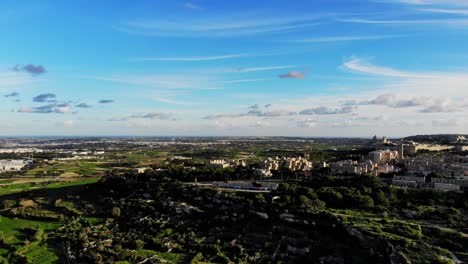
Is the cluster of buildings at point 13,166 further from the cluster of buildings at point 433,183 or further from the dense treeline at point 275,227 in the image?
the cluster of buildings at point 433,183

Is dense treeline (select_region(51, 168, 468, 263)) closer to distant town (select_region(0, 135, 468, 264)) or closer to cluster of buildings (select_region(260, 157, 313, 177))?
distant town (select_region(0, 135, 468, 264))

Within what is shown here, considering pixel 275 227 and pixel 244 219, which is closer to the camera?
pixel 275 227

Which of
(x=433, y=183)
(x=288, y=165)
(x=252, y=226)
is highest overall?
(x=288, y=165)

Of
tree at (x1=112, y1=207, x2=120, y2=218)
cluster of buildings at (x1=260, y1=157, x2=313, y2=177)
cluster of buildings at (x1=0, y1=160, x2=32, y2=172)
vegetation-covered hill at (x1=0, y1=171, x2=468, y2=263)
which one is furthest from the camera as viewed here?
cluster of buildings at (x1=0, y1=160, x2=32, y2=172)

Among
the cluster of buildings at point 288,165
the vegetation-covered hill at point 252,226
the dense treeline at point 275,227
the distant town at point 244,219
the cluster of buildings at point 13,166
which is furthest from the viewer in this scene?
the cluster of buildings at point 13,166

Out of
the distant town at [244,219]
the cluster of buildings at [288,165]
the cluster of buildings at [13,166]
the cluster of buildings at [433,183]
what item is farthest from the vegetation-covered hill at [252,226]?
the cluster of buildings at [13,166]

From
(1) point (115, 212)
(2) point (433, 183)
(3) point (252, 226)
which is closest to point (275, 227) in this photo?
(3) point (252, 226)

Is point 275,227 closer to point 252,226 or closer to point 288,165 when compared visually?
point 252,226

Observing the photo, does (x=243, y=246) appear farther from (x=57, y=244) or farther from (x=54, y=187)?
(x=54, y=187)

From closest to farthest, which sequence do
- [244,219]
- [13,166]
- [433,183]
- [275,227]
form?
[275,227]
[244,219]
[433,183]
[13,166]

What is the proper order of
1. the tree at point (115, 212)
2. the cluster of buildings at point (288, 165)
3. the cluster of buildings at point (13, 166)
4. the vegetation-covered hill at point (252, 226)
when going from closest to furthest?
1. the vegetation-covered hill at point (252, 226)
2. the tree at point (115, 212)
3. the cluster of buildings at point (288, 165)
4. the cluster of buildings at point (13, 166)

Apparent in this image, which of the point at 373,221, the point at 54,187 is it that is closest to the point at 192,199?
the point at 373,221

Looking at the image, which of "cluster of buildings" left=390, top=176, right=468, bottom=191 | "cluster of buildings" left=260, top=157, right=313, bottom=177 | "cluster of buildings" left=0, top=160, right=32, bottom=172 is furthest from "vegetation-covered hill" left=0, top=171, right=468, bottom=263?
"cluster of buildings" left=0, top=160, right=32, bottom=172
